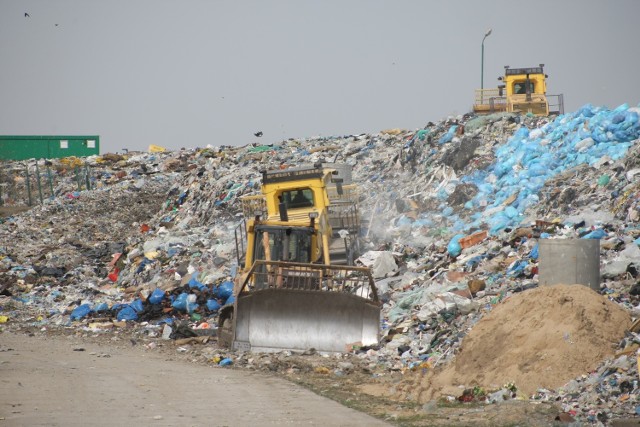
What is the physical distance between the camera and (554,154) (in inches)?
680

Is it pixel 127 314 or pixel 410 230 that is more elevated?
pixel 410 230

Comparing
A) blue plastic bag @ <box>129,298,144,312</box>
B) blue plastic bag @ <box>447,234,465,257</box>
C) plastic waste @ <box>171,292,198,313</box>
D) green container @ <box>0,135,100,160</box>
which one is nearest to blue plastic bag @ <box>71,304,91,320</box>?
blue plastic bag @ <box>129,298,144,312</box>

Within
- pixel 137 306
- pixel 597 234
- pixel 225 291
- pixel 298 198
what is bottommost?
pixel 137 306

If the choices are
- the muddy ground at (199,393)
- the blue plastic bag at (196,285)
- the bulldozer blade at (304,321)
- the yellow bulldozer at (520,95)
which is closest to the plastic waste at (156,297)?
the blue plastic bag at (196,285)

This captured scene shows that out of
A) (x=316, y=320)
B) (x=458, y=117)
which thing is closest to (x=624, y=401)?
(x=316, y=320)

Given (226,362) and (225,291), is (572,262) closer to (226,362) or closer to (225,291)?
(226,362)

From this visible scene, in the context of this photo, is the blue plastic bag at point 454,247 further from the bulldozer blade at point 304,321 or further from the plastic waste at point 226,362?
the plastic waste at point 226,362

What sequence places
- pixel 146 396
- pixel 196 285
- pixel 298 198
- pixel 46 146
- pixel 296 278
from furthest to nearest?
pixel 46 146 → pixel 196 285 → pixel 298 198 → pixel 296 278 → pixel 146 396

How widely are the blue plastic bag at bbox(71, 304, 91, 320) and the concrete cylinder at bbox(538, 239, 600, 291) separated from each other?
8.02 meters

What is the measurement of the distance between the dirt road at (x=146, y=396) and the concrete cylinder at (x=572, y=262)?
10.5 feet

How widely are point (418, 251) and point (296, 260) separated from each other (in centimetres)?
397

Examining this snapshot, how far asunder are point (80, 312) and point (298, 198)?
402 centimetres

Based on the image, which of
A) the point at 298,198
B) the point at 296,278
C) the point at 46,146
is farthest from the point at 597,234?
the point at 46,146

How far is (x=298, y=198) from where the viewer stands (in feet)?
48.6
